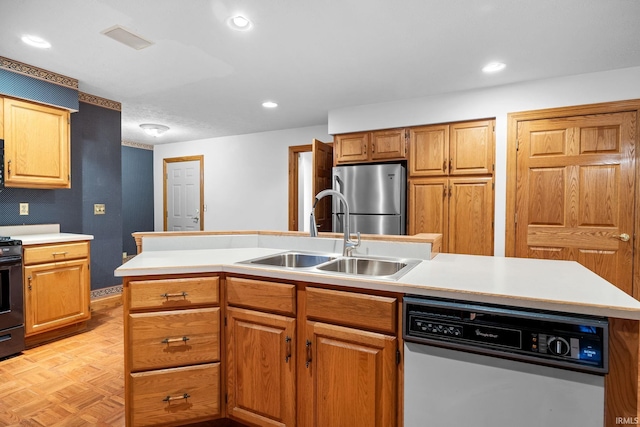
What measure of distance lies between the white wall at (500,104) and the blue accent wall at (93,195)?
107 inches

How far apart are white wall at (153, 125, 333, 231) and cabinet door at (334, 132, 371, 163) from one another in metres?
0.81

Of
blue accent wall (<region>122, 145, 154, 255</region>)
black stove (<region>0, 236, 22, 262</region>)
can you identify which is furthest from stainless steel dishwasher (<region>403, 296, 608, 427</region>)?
blue accent wall (<region>122, 145, 154, 255</region>)

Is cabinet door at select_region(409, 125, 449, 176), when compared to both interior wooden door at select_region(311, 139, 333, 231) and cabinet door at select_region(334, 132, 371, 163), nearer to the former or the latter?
cabinet door at select_region(334, 132, 371, 163)

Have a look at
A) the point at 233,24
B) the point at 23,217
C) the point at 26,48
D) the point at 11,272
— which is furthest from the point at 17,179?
the point at 233,24

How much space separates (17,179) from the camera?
8.86 feet

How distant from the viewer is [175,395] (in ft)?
5.13

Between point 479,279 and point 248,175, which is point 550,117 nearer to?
point 479,279

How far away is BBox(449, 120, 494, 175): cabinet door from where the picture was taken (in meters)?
3.19

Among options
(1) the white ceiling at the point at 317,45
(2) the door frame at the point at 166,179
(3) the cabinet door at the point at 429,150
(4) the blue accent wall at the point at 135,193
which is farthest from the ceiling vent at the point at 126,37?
(4) the blue accent wall at the point at 135,193

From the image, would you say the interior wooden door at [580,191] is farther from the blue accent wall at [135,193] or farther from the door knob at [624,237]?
the blue accent wall at [135,193]

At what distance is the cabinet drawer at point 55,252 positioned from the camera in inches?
102

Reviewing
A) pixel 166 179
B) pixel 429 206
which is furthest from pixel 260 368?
pixel 166 179

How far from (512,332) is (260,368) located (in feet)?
3.58

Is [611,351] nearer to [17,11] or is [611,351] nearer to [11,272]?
[17,11]
